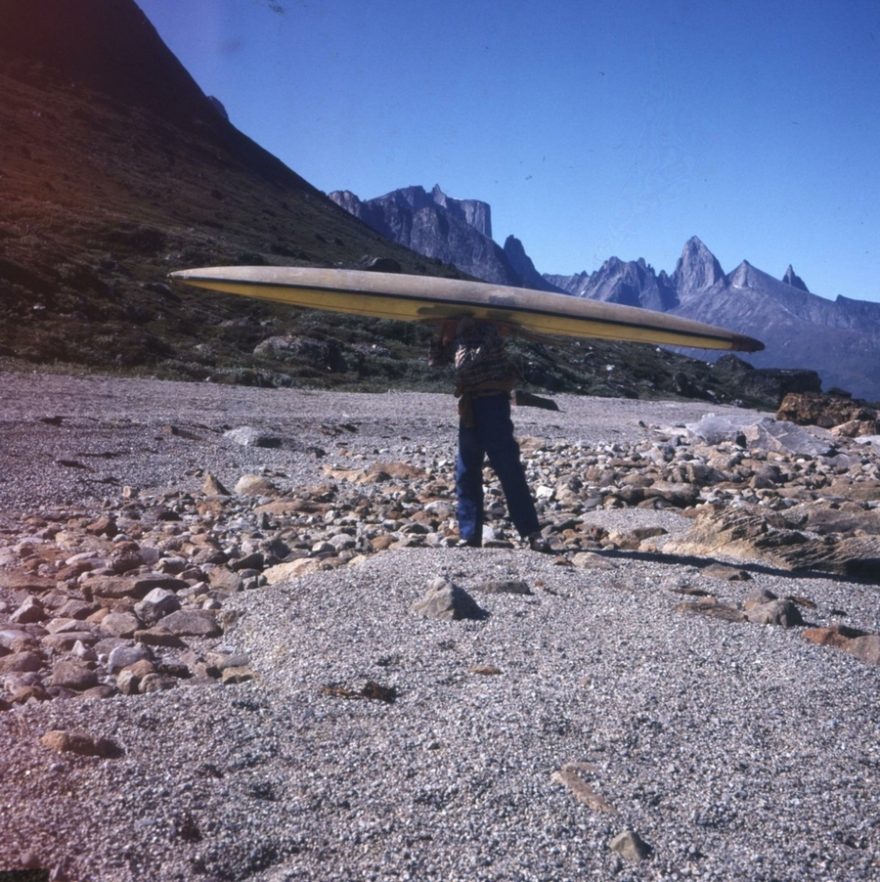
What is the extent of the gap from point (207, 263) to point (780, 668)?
37.2 m

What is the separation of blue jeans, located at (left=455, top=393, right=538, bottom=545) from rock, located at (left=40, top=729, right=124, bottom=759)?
12.2 ft

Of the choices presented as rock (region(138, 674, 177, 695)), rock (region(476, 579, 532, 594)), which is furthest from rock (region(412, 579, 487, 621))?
rock (region(138, 674, 177, 695))

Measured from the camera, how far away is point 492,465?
22.1 ft

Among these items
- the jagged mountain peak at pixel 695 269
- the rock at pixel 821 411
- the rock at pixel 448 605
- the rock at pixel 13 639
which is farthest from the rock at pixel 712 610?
the jagged mountain peak at pixel 695 269

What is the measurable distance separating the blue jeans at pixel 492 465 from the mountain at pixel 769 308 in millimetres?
60882

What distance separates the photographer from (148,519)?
310 inches

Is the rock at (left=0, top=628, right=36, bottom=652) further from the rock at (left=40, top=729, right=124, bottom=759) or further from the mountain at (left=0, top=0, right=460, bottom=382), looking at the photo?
the mountain at (left=0, top=0, right=460, bottom=382)

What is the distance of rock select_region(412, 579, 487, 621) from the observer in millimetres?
4820

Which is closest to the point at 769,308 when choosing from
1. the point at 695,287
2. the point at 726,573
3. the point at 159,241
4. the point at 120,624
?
the point at 695,287

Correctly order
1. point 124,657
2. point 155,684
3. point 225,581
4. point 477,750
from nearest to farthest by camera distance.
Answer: point 477,750 < point 155,684 < point 124,657 < point 225,581

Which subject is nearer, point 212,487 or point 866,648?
point 866,648

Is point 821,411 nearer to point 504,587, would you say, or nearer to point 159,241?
point 504,587

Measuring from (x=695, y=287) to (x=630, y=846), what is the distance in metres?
140

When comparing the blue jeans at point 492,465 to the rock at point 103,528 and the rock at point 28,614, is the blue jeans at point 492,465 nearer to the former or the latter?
the rock at point 103,528
